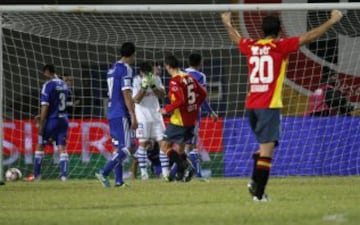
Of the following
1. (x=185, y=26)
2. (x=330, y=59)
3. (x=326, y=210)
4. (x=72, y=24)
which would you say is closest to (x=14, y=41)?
(x=72, y=24)

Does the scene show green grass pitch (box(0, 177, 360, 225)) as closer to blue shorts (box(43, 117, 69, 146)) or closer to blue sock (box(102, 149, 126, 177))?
blue sock (box(102, 149, 126, 177))

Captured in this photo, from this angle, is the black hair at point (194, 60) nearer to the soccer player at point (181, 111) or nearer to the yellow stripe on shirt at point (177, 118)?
the soccer player at point (181, 111)

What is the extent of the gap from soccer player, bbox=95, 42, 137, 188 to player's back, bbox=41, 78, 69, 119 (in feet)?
11.4

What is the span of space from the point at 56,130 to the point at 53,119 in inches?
8.1

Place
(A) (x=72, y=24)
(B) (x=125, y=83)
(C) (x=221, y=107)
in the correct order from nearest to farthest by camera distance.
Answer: (B) (x=125, y=83)
(A) (x=72, y=24)
(C) (x=221, y=107)

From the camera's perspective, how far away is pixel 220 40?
20391mm

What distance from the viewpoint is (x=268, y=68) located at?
11844 millimetres

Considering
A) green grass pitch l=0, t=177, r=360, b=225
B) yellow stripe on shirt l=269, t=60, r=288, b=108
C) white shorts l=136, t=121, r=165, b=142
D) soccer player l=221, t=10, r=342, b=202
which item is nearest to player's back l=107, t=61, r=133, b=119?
green grass pitch l=0, t=177, r=360, b=225

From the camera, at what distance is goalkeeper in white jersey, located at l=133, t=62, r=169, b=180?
19.1 metres

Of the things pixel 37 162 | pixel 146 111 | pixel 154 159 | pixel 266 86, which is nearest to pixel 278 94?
pixel 266 86

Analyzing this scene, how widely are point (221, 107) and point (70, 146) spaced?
3.24m

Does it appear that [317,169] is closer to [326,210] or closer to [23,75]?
[23,75]

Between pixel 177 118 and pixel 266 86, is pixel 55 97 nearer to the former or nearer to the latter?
pixel 177 118

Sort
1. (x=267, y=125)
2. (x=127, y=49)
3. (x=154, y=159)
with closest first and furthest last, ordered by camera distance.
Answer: (x=267, y=125) → (x=127, y=49) → (x=154, y=159)
